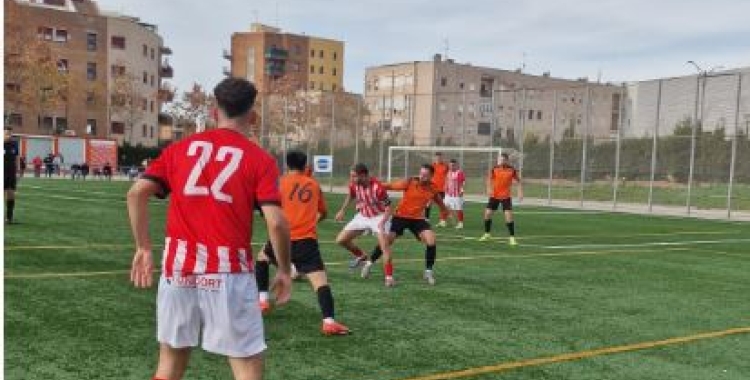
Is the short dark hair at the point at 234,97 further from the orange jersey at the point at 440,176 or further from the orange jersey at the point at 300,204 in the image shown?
the orange jersey at the point at 440,176

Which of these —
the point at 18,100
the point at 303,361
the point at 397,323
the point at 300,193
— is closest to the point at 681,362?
the point at 397,323

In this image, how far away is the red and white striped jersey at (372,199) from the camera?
10.4m

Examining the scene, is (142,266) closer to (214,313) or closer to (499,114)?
(214,313)

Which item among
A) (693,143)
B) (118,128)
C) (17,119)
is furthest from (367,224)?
(118,128)

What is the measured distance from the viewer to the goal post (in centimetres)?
4078

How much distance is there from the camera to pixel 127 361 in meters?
6.04

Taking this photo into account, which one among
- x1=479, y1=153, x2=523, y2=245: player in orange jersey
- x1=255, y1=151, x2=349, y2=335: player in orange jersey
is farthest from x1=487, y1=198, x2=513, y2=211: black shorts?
x1=255, y1=151, x2=349, y2=335: player in orange jersey

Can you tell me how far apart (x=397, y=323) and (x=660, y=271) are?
6.80m

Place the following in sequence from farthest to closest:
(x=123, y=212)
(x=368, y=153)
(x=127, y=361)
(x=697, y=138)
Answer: (x=368, y=153)
(x=697, y=138)
(x=123, y=212)
(x=127, y=361)

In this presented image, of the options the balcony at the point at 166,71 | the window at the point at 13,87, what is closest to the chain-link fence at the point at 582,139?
the window at the point at 13,87

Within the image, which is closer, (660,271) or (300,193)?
(300,193)

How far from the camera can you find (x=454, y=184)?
74.3 ft

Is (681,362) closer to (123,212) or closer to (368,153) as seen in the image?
(123,212)

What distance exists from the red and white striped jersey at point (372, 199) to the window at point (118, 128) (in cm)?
8220
